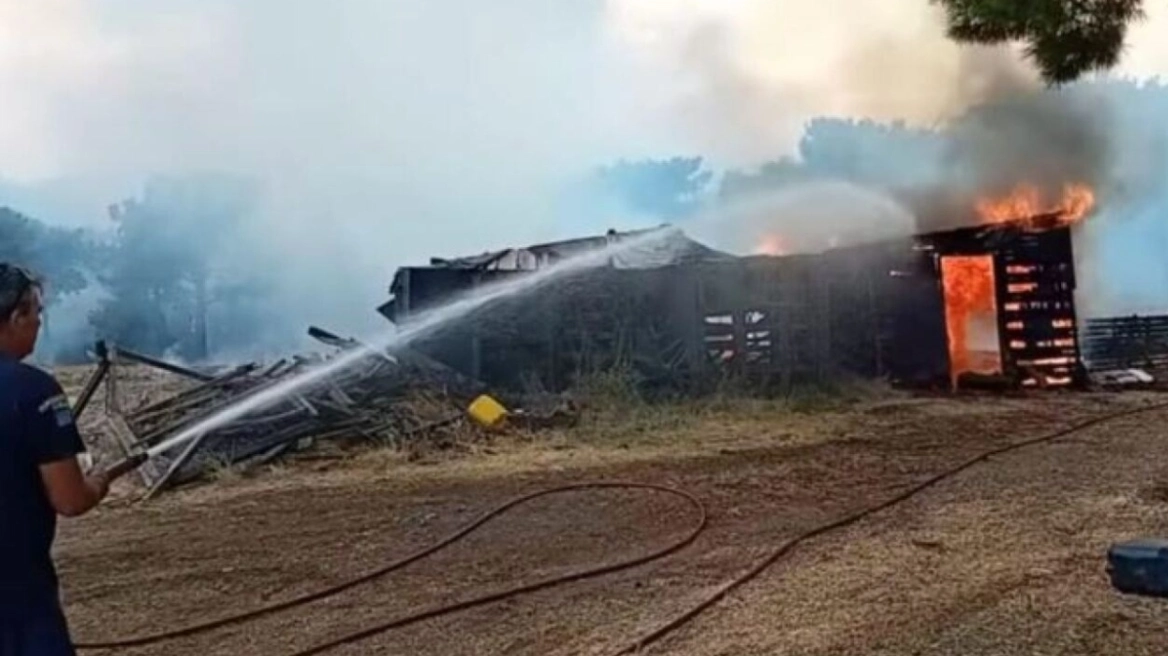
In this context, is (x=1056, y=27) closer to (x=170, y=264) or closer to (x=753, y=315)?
(x=753, y=315)

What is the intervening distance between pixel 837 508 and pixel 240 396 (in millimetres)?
6572

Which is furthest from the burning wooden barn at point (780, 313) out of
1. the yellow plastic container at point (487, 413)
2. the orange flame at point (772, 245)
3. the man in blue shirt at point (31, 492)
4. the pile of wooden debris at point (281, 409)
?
the man in blue shirt at point (31, 492)

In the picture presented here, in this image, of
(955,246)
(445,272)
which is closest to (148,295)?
(445,272)

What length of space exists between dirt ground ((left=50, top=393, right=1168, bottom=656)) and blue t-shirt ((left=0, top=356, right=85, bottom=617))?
5.84 ft

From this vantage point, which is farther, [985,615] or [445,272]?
[445,272]

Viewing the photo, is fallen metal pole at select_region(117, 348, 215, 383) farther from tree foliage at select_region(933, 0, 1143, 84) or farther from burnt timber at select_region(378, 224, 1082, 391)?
tree foliage at select_region(933, 0, 1143, 84)

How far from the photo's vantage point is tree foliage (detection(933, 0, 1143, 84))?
4555mm

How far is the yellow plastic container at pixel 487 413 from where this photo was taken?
9.56 meters

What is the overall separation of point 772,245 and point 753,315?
412 centimetres

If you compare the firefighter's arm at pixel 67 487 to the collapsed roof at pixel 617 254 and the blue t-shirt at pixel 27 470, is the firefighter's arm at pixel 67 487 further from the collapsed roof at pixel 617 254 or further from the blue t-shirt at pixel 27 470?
the collapsed roof at pixel 617 254

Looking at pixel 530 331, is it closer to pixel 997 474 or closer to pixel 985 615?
pixel 997 474

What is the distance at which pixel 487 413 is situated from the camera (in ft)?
31.6

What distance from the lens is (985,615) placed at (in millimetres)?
3529

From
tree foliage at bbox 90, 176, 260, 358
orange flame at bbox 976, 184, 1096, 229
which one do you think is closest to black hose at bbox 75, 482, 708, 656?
orange flame at bbox 976, 184, 1096, 229
